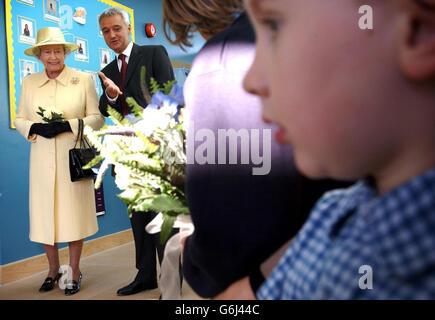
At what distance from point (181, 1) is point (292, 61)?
427mm

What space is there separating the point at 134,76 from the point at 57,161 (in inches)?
30.2

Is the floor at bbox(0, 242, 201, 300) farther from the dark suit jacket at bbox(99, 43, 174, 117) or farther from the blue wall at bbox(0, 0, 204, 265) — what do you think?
the dark suit jacket at bbox(99, 43, 174, 117)

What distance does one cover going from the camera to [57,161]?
2682 millimetres

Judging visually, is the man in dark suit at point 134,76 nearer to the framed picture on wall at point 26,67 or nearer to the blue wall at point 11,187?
the blue wall at point 11,187

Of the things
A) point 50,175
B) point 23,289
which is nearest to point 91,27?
point 50,175

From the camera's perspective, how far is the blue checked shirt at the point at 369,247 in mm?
256

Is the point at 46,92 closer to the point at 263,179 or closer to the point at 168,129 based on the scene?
the point at 168,129

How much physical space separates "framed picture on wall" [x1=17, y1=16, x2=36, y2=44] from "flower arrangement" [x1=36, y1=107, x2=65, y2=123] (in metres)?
0.81

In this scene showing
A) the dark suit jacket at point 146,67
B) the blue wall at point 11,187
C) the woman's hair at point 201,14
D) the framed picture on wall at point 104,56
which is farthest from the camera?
the framed picture on wall at point 104,56

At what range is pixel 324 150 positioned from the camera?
10.8 inches

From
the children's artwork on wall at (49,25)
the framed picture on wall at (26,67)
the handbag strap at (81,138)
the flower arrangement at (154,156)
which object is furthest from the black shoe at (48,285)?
the flower arrangement at (154,156)

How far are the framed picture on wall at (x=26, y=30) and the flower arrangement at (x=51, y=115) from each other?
806 mm

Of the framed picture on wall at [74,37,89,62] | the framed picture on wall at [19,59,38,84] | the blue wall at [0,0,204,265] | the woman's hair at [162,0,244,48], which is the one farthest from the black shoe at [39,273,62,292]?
the woman's hair at [162,0,244,48]
